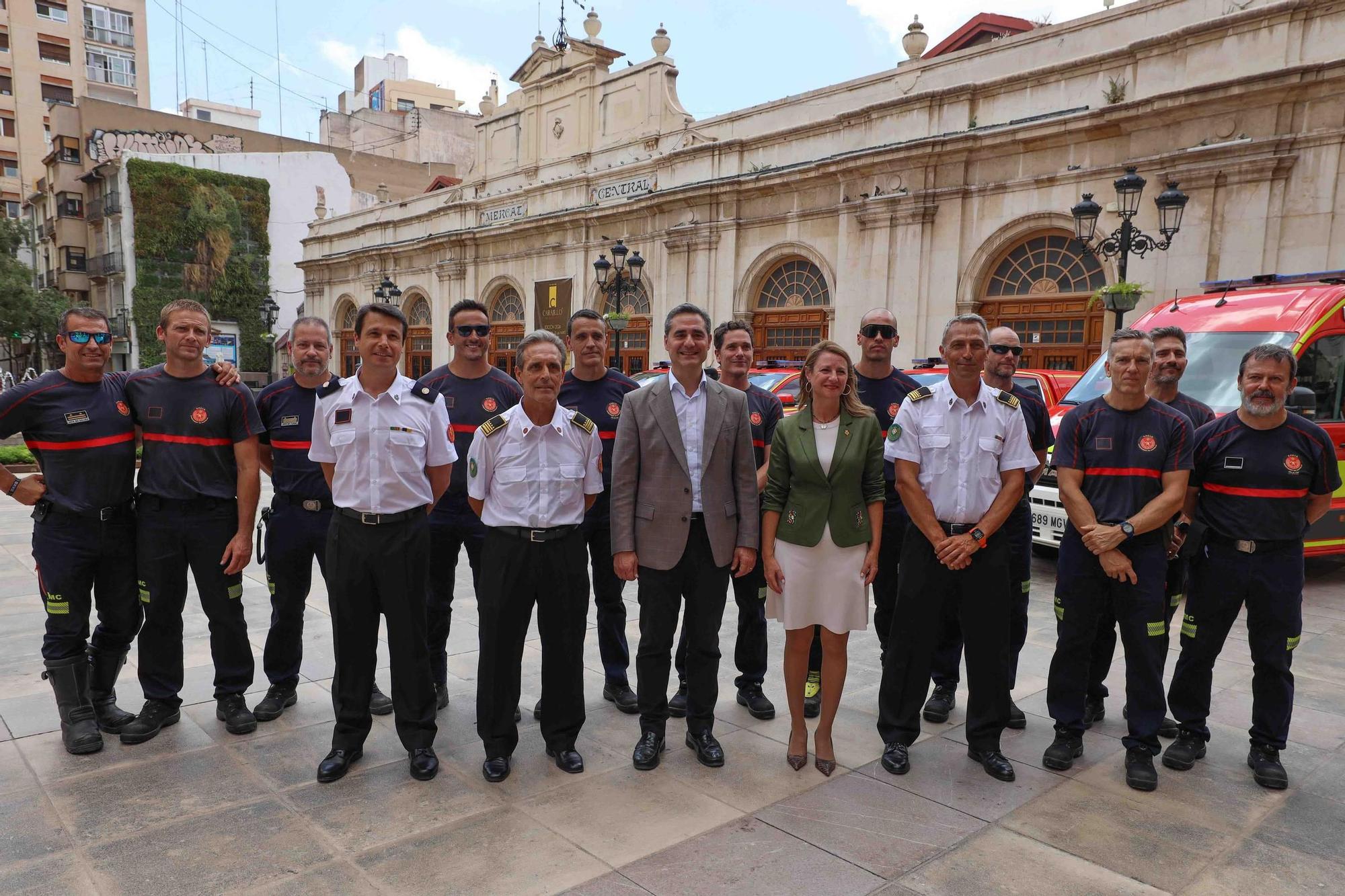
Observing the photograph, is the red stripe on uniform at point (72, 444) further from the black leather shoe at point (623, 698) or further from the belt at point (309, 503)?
the black leather shoe at point (623, 698)

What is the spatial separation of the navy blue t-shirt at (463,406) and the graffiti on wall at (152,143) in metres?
46.5

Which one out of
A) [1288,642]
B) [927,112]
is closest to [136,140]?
[927,112]

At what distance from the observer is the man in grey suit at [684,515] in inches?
158

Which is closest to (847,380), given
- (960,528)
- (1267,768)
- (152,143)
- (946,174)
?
(960,528)

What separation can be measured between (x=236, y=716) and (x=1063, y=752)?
162 inches

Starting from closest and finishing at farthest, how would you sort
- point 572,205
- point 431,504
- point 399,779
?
point 399,779
point 431,504
point 572,205

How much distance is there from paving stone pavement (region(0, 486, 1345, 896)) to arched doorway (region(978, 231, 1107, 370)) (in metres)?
12.4

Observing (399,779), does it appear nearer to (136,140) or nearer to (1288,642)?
(1288,642)

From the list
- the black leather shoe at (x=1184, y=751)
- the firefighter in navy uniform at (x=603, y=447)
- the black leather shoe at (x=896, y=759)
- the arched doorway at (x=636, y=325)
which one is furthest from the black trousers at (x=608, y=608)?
the arched doorway at (x=636, y=325)

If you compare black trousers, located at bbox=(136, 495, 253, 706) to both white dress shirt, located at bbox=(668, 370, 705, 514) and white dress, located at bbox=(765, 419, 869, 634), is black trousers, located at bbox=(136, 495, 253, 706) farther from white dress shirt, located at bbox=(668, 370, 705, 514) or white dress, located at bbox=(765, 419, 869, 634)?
white dress, located at bbox=(765, 419, 869, 634)

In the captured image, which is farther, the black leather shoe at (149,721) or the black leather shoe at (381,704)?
the black leather shoe at (381,704)

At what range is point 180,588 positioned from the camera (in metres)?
4.38

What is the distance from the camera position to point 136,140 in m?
42.7

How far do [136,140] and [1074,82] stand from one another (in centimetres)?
4477
